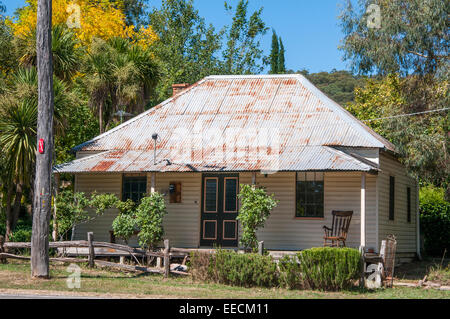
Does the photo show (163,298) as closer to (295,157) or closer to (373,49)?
(295,157)

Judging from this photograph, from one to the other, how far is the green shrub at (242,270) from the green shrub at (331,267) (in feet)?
2.73

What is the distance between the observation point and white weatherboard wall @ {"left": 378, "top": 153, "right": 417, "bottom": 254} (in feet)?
62.0

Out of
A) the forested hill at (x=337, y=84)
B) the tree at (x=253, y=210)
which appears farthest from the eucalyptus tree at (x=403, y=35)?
the forested hill at (x=337, y=84)

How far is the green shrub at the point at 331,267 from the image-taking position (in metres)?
14.1

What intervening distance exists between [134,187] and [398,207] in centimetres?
887

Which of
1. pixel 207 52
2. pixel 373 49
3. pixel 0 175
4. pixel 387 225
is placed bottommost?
pixel 387 225

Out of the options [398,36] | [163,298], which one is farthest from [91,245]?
[398,36]

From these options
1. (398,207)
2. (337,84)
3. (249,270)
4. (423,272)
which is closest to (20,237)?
(249,270)

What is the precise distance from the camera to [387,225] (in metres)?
19.4

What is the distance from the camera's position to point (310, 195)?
1872cm

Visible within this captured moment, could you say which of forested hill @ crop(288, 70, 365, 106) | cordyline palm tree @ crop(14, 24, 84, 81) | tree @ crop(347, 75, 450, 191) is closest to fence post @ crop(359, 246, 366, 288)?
tree @ crop(347, 75, 450, 191)
